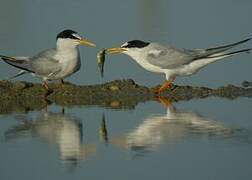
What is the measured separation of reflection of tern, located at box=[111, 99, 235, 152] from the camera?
8.36 meters

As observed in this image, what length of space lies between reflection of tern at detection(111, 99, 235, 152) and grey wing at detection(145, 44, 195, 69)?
56.8 inches

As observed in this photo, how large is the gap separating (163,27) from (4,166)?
22.5 ft

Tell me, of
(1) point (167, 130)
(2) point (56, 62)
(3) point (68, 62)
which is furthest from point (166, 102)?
(1) point (167, 130)

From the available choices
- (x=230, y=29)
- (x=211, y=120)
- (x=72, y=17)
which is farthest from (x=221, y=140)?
(x=72, y=17)

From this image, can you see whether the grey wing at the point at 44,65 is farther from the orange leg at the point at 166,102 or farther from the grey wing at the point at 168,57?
the orange leg at the point at 166,102

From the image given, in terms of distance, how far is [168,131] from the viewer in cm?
877

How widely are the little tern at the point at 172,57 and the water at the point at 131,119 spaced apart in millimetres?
280

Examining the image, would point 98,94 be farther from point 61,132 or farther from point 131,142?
point 131,142

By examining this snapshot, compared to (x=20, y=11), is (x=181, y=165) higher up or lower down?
lower down

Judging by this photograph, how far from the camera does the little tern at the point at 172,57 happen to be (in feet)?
36.2

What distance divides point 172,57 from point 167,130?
239 centimetres

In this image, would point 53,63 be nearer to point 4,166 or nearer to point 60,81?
point 60,81

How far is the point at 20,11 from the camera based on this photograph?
15.4 m

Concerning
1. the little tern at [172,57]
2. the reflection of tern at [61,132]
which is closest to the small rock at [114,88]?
the little tern at [172,57]
